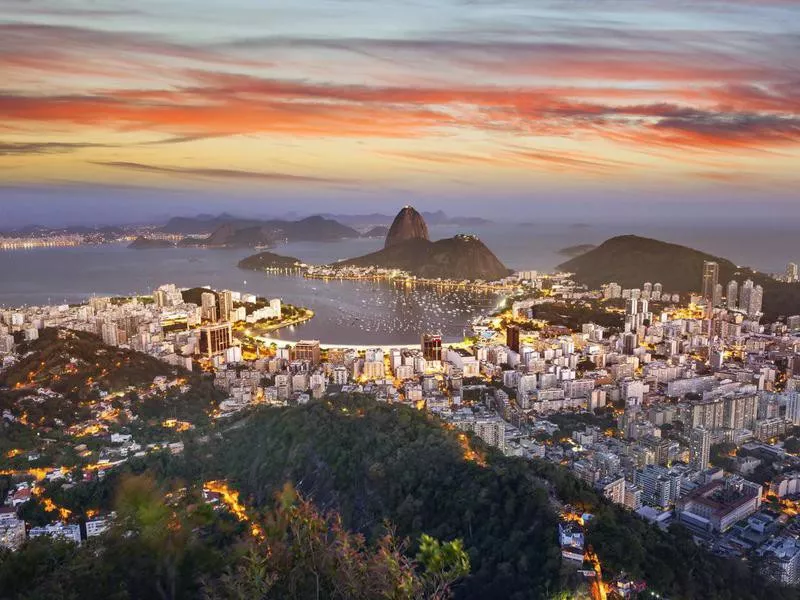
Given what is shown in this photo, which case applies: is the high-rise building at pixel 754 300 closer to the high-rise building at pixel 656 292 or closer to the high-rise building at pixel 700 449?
the high-rise building at pixel 656 292

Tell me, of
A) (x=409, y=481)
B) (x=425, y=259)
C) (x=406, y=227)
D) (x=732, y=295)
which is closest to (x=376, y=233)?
(x=406, y=227)

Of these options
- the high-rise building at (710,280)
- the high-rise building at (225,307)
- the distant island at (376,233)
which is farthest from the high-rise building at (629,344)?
the distant island at (376,233)

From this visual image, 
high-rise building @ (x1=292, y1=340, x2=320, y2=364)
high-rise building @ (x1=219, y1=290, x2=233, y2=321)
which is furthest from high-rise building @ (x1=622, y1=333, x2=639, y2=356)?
high-rise building @ (x1=219, y1=290, x2=233, y2=321)

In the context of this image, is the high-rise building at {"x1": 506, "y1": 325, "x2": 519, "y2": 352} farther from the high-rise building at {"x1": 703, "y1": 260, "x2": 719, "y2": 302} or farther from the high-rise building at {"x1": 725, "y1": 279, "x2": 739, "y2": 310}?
the high-rise building at {"x1": 703, "y1": 260, "x2": 719, "y2": 302}

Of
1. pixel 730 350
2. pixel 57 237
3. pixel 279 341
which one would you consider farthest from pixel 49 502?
pixel 57 237

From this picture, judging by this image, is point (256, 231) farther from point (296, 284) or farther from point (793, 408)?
point (793, 408)

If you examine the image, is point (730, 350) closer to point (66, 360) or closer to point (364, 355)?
point (364, 355)
